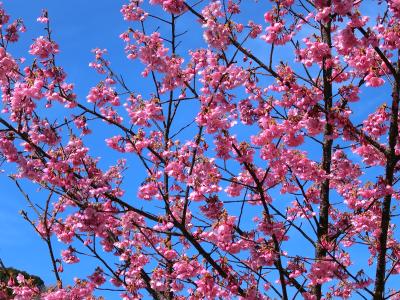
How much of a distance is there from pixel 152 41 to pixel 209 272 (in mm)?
3758

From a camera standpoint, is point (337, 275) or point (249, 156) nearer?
point (249, 156)

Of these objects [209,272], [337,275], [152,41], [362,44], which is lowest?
[209,272]

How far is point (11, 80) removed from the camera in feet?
29.8

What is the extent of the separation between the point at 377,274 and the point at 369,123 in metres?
2.37

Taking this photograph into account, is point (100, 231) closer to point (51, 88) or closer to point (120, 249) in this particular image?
point (120, 249)

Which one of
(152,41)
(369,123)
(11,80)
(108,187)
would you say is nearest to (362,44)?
(369,123)

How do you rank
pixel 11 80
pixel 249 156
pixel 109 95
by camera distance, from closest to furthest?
pixel 249 156 < pixel 11 80 < pixel 109 95

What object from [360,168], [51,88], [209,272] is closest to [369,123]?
[360,168]

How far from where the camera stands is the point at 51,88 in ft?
29.9

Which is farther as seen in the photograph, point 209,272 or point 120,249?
point 120,249

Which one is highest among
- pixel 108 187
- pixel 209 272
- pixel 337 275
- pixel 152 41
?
pixel 152 41

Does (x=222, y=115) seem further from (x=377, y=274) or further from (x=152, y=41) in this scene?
(x=377, y=274)

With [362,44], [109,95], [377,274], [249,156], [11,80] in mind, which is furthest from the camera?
[109,95]

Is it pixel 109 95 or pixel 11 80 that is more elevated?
pixel 109 95
